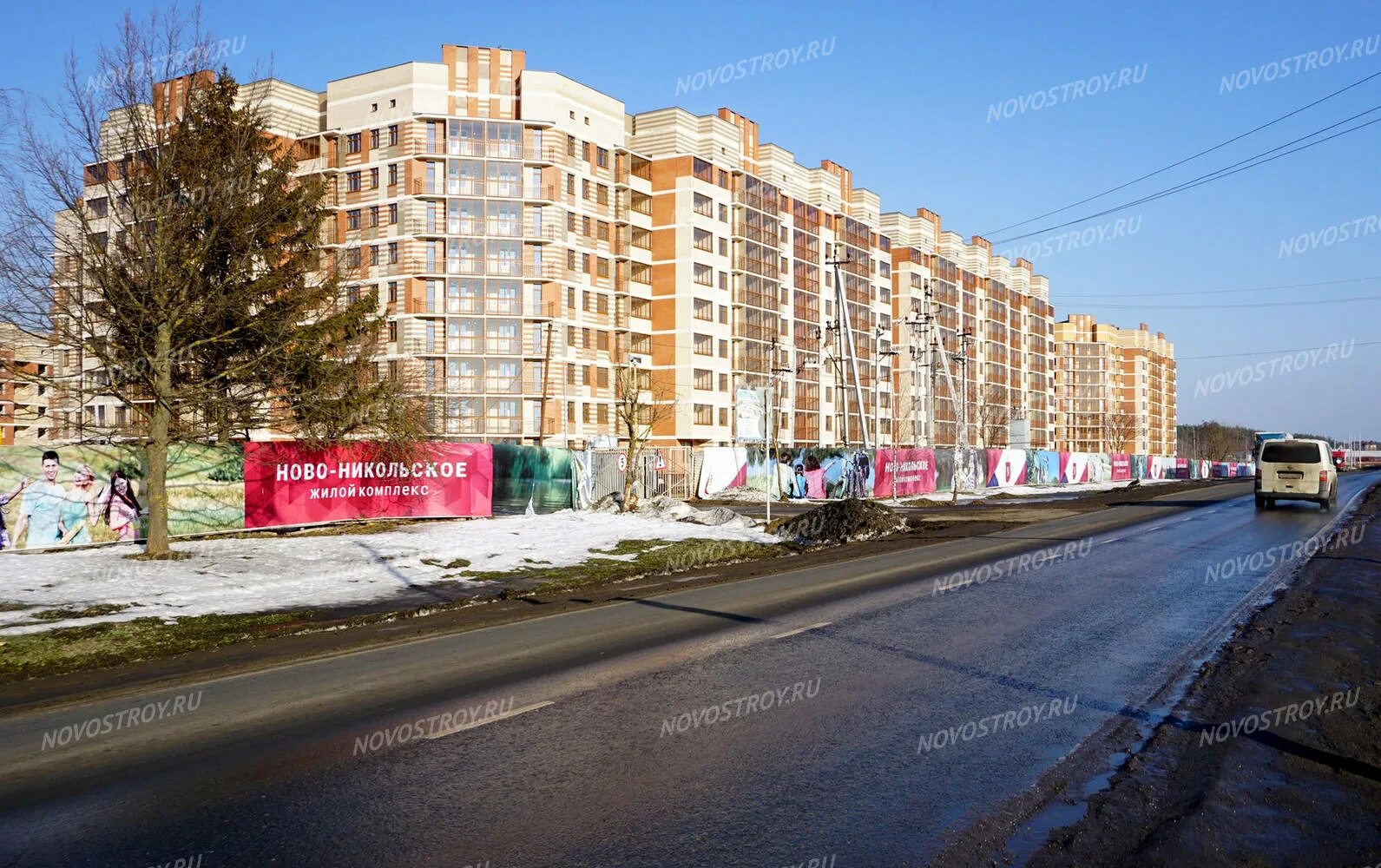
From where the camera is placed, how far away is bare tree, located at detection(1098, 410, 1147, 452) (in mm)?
158750

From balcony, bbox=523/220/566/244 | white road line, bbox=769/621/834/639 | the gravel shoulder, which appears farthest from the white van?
balcony, bbox=523/220/566/244

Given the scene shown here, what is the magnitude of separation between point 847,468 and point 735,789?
1905 inches

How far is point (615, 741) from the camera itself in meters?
6.89

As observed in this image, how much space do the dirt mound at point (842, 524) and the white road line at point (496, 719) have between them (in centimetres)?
1918

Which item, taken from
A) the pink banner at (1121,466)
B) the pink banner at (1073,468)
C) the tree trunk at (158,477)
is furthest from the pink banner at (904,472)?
the pink banner at (1121,466)

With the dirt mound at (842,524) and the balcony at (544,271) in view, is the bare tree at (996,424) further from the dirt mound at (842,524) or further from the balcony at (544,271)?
the dirt mound at (842,524)

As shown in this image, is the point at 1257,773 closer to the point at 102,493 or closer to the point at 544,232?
the point at 102,493

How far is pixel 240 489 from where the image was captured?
938 inches

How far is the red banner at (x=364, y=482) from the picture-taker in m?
24.4

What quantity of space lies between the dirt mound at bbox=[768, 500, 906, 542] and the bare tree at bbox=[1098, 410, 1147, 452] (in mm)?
136619

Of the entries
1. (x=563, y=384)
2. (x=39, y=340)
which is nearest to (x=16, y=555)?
(x=39, y=340)

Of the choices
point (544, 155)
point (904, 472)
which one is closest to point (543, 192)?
point (544, 155)

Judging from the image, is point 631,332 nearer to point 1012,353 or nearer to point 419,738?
point 419,738

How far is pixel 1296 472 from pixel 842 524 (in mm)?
17787
